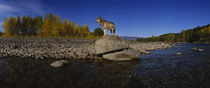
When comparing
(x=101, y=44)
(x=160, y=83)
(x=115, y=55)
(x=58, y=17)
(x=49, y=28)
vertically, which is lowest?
(x=160, y=83)

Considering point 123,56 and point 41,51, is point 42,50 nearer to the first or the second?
point 41,51

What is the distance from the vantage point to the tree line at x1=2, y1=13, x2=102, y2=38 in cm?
4285

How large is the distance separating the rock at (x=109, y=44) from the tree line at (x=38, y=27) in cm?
3508

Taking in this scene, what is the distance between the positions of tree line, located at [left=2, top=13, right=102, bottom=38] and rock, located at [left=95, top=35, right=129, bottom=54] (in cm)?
3508

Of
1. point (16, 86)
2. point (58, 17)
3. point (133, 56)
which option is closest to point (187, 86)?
point (133, 56)

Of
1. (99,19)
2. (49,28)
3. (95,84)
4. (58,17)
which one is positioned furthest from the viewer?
(58,17)

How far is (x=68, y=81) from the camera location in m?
5.52

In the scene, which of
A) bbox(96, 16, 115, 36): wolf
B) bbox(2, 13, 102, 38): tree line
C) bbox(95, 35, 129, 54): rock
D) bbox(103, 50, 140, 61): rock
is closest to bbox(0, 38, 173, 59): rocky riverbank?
bbox(95, 35, 129, 54): rock

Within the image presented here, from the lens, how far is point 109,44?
11211 mm

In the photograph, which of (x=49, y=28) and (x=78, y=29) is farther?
(x=78, y=29)

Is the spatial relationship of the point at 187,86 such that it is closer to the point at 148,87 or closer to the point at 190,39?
the point at 148,87

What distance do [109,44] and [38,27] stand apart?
153ft

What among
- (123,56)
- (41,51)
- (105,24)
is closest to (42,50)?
(41,51)

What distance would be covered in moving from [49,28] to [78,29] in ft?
Answer: 48.5
